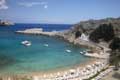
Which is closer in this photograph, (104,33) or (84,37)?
(104,33)

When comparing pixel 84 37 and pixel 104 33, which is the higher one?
pixel 104 33

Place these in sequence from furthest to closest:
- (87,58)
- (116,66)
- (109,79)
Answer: (87,58), (116,66), (109,79)

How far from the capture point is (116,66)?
30359mm

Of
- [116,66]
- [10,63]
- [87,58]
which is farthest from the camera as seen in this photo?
[87,58]

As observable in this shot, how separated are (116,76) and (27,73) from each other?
12.7 m

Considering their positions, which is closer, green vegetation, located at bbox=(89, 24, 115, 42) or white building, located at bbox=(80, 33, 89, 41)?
green vegetation, located at bbox=(89, 24, 115, 42)

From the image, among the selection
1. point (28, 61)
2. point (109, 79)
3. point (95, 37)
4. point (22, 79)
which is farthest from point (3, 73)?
point (95, 37)

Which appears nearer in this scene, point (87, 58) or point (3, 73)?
point (3, 73)

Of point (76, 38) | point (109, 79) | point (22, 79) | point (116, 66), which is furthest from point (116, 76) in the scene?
point (76, 38)

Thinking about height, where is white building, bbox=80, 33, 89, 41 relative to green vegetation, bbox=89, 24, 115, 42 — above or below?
below

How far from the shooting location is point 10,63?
1511 inches

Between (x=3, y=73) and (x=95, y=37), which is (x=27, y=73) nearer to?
(x=3, y=73)

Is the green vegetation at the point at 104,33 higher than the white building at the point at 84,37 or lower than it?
higher

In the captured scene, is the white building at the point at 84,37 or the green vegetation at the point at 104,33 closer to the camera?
the green vegetation at the point at 104,33
